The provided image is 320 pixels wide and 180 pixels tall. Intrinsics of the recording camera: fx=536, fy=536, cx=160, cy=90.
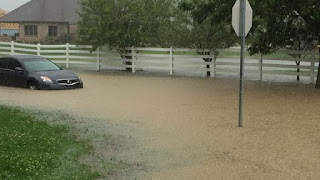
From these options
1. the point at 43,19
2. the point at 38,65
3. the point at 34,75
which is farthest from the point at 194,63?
the point at 43,19

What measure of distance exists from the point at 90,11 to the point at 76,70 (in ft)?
10.8

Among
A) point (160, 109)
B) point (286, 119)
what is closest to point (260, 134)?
point (286, 119)

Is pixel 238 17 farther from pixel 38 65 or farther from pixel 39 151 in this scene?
pixel 38 65

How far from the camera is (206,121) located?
12.3 metres

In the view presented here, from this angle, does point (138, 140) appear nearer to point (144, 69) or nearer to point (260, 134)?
point (260, 134)

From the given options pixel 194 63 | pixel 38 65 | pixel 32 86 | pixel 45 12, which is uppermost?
pixel 45 12

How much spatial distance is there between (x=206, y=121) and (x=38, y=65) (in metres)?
9.95

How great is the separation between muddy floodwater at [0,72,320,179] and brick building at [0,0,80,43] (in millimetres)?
38264

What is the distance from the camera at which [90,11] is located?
92.6 ft

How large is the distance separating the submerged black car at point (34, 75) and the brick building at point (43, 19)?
38512mm

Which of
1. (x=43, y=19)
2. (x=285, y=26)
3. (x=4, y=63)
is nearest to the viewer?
(x=285, y=26)

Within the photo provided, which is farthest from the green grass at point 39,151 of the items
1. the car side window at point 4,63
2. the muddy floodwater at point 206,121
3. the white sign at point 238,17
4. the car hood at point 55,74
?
the car side window at point 4,63

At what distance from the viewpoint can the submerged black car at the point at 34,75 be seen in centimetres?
1896

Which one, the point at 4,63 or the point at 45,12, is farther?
the point at 45,12
